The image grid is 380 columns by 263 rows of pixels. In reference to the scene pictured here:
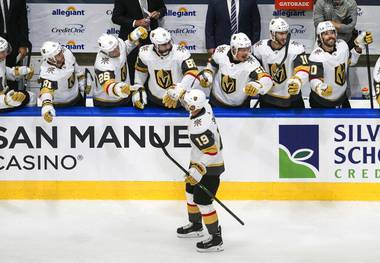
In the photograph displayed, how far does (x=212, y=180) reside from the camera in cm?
789

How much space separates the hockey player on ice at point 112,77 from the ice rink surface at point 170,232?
0.97 metres

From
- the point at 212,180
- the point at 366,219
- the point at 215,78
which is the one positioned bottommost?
the point at 366,219

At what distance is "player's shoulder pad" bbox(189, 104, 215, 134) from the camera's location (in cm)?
775

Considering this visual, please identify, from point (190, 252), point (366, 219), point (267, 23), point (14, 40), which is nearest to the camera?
point (190, 252)

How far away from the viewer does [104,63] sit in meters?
9.12

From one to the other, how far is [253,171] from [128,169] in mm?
1143

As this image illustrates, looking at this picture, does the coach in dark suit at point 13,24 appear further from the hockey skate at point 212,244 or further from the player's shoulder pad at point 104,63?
the hockey skate at point 212,244

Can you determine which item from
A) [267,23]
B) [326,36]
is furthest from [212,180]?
[267,23]

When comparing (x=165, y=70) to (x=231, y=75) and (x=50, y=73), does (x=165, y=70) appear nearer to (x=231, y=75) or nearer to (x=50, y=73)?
(x=231, y=75)

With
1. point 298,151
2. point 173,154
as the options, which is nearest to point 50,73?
point 173,154

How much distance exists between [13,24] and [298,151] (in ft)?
11.6

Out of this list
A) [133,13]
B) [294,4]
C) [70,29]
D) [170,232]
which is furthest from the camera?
[70,29]

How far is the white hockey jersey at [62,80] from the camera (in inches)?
359

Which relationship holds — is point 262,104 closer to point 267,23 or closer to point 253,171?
point 253,171
